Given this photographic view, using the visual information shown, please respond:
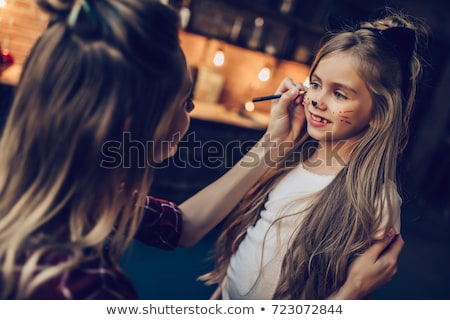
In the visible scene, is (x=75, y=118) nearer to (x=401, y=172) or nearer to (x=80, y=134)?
(x=80, y=134)

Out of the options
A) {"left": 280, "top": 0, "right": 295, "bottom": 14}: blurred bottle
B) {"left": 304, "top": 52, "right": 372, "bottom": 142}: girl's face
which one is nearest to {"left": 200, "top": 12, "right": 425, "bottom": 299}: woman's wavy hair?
{"left": 304, "top": 52, "right": 372, "bottom": 142}: girl's face

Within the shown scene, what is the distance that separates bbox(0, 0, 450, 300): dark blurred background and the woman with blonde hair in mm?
800

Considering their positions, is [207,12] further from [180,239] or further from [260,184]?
[180,239]

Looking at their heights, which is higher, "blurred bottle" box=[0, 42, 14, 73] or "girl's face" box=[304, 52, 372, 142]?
"girl's face" box=[304, 52, 372, 142]

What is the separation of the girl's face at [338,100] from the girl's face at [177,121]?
320 millimetres

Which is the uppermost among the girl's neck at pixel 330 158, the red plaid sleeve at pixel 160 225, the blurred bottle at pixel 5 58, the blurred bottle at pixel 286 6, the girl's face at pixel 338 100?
the blurred bottle at pixel 286 6

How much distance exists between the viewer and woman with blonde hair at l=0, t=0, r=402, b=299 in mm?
551

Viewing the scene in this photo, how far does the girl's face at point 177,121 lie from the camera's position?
0.67 meters

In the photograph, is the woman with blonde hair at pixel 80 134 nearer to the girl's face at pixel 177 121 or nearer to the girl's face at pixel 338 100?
the girl's face at pixel 177 121

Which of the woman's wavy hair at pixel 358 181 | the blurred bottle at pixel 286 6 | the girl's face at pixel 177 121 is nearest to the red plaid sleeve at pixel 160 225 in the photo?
the girl's face at pixel 177 121

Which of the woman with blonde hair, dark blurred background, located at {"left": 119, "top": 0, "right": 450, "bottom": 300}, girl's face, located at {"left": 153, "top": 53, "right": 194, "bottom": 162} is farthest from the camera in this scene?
dark blurred background, located at {"left": 119, "top": 0, "right": 450, "bottom": 300}

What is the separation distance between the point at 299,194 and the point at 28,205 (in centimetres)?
63

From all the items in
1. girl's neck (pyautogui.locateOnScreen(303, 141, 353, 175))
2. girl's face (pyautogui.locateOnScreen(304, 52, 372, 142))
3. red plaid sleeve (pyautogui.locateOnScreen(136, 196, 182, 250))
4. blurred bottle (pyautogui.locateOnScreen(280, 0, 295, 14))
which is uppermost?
blurred bottle (pyautogui.locateOnScreen(280, 0, 295, 14))

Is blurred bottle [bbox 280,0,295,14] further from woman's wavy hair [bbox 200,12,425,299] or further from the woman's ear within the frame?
the woman's ear
